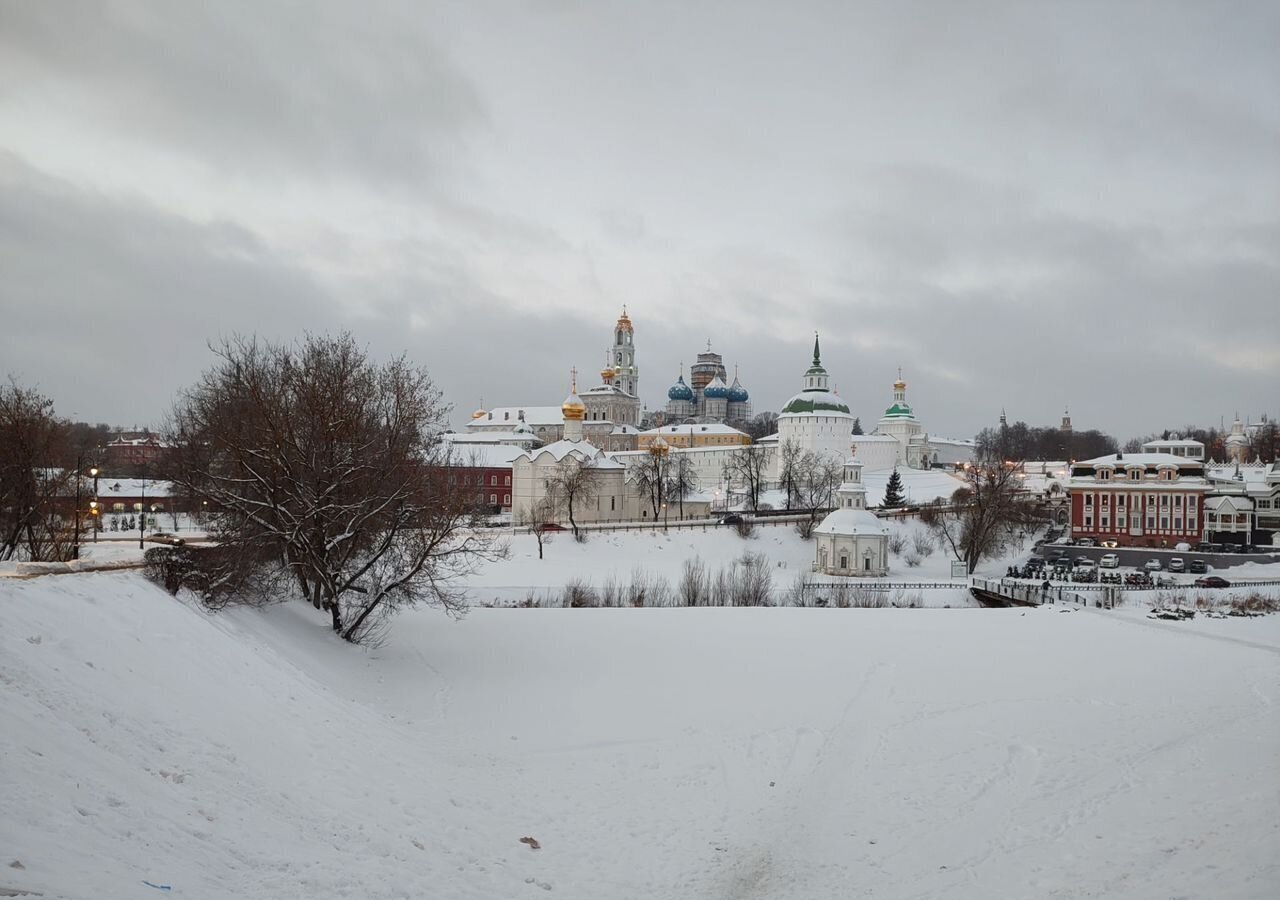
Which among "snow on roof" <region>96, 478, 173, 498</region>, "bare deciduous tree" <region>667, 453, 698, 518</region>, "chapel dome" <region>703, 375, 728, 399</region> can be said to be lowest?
"snow on roof" <region>96, 478, 173, 498</region>

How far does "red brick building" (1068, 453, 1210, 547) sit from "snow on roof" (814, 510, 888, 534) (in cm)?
1760

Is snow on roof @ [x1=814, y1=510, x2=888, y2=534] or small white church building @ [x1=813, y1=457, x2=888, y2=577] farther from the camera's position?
snow on roof @ [x1=814, y1=510, x2=888, y2=534]

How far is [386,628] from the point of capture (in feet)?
61.6

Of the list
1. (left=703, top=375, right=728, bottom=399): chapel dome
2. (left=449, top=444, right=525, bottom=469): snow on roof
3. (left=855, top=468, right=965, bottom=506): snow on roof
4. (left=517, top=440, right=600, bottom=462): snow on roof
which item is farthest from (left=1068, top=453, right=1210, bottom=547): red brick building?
(left=703, top=375, right=728, bottom=399): chapel dome

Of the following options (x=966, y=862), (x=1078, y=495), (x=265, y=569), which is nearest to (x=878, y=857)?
(x=966, y=862)

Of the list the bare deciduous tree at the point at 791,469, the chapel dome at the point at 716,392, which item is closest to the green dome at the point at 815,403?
the bare deciduous tree at the point at 791,469

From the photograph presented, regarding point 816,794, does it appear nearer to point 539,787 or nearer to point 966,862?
point 966,862

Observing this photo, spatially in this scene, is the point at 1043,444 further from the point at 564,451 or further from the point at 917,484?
the point at 564,451

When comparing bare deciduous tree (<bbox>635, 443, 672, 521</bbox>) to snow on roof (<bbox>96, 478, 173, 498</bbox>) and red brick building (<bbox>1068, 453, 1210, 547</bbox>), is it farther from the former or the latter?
snow on roof (<bbox>96, 478, 173, 498</bbox>)

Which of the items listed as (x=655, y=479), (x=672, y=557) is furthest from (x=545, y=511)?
(x=672, y=557)

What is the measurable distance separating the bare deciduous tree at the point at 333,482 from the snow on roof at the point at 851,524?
27.6 meters

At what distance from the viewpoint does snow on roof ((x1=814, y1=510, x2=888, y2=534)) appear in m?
41.7

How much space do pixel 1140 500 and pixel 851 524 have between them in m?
21.5

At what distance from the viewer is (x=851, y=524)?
41844 millimetres
